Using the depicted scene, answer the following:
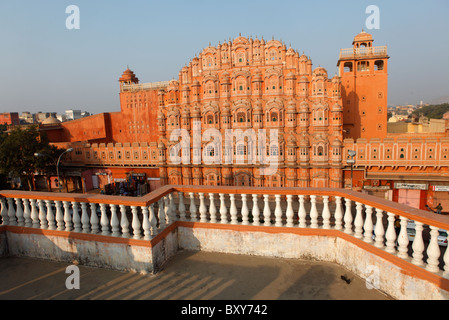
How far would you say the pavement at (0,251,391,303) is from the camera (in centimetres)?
386

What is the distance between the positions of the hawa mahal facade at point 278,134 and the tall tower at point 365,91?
105 millimetres

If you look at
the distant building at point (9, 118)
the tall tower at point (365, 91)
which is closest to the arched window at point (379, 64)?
the tall tower at point (365, 91)

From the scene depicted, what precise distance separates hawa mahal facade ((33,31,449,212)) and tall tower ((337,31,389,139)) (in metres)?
0.11

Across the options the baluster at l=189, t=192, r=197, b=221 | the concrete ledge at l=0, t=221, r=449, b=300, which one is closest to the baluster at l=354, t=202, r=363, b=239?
the concrete ledge at l=0, t=221, r=449, b=300

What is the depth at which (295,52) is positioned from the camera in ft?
95.7

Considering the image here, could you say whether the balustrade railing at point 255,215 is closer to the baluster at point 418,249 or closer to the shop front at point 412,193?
the baluster at point 418,249

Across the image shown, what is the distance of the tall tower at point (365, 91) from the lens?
31.6m

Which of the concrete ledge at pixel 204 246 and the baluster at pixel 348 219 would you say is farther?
the baluster at pixel 348 219

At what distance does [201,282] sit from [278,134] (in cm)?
2615

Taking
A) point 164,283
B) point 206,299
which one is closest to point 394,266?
point 206,299

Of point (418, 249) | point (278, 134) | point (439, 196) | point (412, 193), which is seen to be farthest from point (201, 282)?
point (439, 196)

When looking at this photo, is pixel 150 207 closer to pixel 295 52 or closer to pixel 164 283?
pixel 164 283

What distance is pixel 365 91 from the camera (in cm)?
3197

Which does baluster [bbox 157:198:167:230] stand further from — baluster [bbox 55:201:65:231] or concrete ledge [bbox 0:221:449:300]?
baluster [bbox 55:201:65:231]
